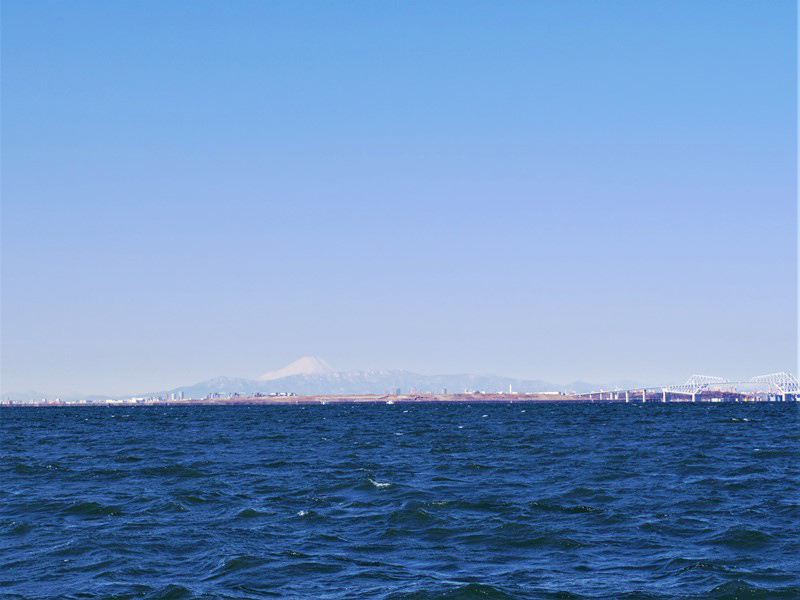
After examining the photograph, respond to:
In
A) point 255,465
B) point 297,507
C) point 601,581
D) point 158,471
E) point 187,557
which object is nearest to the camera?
point 601,581

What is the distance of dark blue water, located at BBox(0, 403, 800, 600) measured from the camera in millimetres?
23797

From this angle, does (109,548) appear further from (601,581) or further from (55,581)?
(601,581)

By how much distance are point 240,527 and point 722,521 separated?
1818 cm

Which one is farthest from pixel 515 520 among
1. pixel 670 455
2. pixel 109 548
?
pixel 670 455

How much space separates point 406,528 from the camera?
32.1 meters

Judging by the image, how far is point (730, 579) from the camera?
23.8 m

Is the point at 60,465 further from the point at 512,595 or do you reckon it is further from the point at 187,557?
the point at 512,595

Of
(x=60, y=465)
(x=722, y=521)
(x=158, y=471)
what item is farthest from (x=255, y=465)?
(x=722, y=521)

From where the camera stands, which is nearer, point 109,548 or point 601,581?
point 601,581

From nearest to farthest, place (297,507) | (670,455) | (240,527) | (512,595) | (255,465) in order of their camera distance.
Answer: (512,595) → (240,527) → (297,507) → (255,465) → (670,455)

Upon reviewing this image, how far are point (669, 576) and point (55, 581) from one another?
1725 cm

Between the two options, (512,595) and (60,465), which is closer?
(512,595)

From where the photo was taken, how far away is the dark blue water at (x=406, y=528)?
78.1 feet

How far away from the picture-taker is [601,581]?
2381cm
